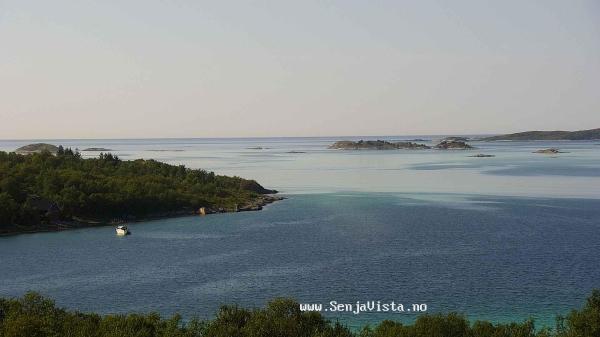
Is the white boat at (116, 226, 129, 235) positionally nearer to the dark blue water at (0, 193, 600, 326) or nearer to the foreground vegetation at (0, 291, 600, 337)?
the dark blue water at (0, 193, 600, 326)

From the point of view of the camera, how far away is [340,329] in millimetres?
34812

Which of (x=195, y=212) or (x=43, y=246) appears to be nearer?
(x=43, y=246)

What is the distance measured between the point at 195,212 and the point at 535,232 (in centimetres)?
5736

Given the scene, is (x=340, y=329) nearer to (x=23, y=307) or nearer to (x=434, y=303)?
(x=434, y=303)

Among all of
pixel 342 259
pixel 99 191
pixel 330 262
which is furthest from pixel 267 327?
pixel 99 191

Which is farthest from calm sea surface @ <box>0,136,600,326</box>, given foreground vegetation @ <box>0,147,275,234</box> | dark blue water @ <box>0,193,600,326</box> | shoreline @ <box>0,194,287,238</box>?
foreground vegetation @ <box>0,147,275,234</box>

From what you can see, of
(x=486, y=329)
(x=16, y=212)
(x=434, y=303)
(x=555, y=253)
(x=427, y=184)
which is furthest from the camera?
(x=427, y=184)

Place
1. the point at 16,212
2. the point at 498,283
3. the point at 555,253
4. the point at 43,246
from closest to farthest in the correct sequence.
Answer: the point at 498,283 < the point at 555,253 < the point at 43,246 < the point at 16,212

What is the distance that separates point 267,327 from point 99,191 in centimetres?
7332

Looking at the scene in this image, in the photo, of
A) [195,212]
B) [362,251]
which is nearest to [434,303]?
[362,251]

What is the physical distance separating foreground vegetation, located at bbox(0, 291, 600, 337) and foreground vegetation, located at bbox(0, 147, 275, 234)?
5740cm

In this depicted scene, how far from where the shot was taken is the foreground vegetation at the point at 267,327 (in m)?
33.0

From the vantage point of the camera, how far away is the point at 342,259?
210ft

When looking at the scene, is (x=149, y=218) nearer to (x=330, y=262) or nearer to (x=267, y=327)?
(x=330, y=262)
